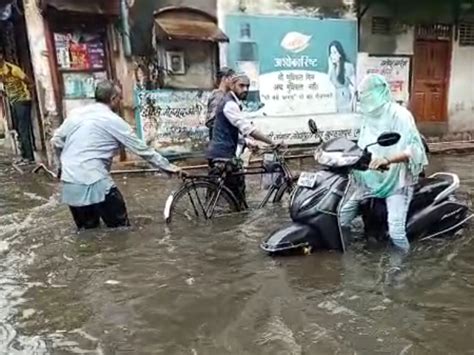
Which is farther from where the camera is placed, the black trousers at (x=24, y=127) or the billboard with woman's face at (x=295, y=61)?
the billboard with woman's face at (x=295, y=61)

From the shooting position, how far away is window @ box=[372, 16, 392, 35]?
1190 centimetres

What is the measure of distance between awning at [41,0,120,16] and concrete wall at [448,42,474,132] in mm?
7886

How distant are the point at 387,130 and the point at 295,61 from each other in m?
6.88

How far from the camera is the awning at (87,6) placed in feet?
28.9

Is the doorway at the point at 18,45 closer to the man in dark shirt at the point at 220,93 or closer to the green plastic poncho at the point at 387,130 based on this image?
the man in dark shirt at the point at 220,93

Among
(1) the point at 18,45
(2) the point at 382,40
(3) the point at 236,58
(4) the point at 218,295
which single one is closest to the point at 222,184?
(4) the point at 218,295

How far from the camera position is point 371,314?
149 inches

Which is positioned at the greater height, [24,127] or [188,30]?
[188,30]

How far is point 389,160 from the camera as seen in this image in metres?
4.40

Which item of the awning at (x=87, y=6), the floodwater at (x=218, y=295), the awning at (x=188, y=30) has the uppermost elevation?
the awning at (x=87, y=6)

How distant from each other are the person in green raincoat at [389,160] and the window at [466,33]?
9382 mm

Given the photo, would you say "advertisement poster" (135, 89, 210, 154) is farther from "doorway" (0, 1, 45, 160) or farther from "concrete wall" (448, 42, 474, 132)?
"concrete wall" (448, 42, 474, 132)

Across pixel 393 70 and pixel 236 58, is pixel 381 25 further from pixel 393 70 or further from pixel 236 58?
pixel 236 58

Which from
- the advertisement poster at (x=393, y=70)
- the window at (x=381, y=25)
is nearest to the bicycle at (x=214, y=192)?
the advertisement poster at (x=393, y=70)
